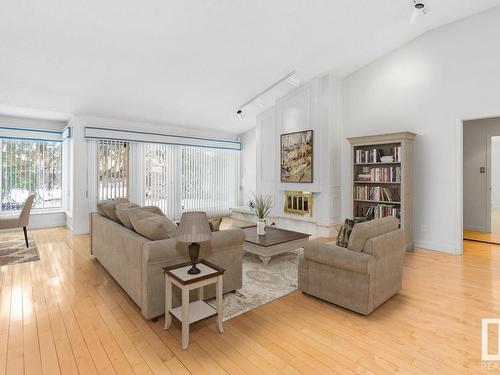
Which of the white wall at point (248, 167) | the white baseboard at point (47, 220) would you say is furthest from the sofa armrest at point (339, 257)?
the white baseboard at point (47, 220)

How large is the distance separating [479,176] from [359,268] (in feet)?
18.7

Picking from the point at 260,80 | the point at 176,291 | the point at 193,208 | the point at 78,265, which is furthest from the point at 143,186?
the point at 176,291

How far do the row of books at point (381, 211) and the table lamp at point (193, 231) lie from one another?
3.93m

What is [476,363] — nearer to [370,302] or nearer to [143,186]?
[370,302]

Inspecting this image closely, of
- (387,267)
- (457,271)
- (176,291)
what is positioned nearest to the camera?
(176,291)

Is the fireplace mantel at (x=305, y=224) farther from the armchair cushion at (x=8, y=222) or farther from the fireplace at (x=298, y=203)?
the armchair cushion at (x=8, y=222)

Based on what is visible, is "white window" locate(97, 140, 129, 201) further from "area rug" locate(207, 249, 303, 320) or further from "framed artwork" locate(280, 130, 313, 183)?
"area rug" locate(207, 249, 303, 320)

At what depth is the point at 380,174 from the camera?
5.18 meters

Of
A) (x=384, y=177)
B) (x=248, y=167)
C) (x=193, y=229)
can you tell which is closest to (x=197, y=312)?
(x=193, y=229)

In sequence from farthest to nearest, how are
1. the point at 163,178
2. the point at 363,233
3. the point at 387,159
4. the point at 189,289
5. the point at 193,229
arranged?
the point at 163,178
the point at 387,159
the point at 363,233
the point at 193,229
the point at 189,289

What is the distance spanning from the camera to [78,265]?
4055 mm

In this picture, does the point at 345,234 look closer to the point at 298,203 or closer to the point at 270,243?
the point at 270,243

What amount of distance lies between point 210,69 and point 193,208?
421 centimetres

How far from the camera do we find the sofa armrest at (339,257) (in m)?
2.53
